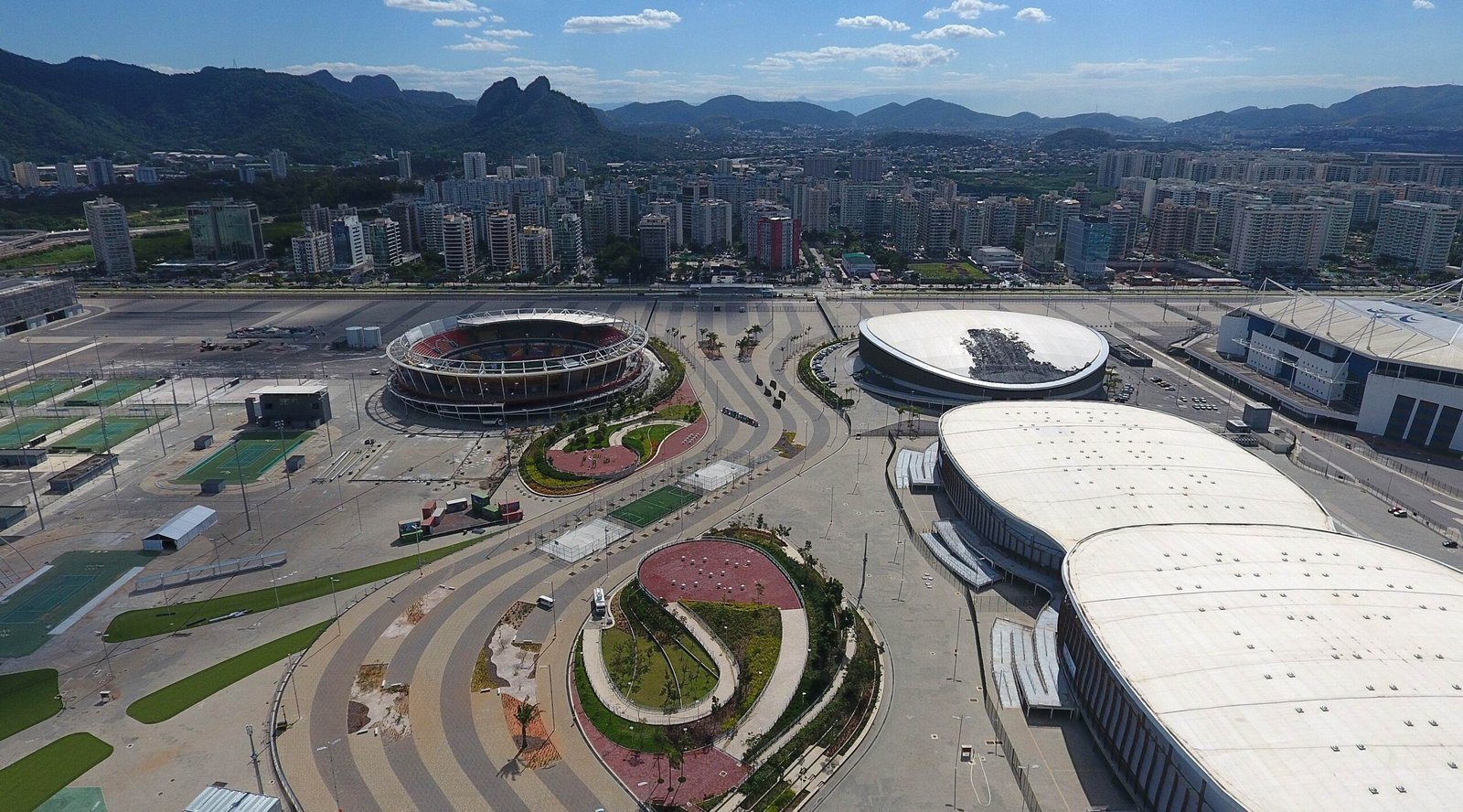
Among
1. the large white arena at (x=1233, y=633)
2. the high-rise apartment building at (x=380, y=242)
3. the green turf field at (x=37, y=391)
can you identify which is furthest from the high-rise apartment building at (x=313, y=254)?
the large white arena at (x=1233, y=633)

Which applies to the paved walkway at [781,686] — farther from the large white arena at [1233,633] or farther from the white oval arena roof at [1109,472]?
the white oval arena roof at [1109,472]

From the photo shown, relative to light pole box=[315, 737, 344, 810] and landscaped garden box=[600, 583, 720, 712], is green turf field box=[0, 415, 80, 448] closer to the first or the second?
light pole box=[315, 737, 344, 810]

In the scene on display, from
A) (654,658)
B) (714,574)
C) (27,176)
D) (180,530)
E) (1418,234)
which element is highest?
(27,176)

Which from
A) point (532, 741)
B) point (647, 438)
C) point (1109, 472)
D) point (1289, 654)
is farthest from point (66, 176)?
point (1289, 654)

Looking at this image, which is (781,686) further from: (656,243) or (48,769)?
(656,243)

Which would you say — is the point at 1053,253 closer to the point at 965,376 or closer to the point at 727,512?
the point at 965,376
